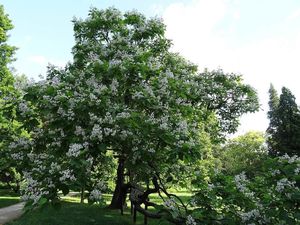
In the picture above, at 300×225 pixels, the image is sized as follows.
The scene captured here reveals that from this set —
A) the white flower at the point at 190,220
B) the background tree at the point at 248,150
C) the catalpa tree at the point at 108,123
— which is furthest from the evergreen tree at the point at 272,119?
the white flower at the point at 190,220

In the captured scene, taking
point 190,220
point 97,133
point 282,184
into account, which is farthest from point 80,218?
point 282,184

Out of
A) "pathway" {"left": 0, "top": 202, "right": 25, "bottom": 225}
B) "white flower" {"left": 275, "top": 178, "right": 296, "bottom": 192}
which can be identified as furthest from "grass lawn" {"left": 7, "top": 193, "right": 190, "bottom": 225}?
"white flower" {"left": 275, "top": 178, "right": 296, "bottom": 192}

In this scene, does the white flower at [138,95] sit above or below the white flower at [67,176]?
above

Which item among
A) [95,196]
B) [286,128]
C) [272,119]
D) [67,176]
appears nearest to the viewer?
[67,176]

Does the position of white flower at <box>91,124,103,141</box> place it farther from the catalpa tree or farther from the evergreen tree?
the evergreen tree

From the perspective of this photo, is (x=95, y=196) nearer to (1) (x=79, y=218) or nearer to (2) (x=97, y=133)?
(2) (x=97, y=133)

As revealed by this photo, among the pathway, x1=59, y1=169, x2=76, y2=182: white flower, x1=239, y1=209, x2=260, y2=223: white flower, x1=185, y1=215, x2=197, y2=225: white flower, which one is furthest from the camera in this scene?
the pathway

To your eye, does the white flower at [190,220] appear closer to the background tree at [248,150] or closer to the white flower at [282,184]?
the white flower at [282,184]

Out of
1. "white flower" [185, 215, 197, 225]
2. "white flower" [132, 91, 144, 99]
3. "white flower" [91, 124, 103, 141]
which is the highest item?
"white flower" [132, 91, 144, 99]

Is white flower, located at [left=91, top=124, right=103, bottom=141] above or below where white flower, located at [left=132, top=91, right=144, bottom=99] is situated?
below

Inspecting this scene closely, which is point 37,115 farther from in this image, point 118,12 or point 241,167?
point 241,167

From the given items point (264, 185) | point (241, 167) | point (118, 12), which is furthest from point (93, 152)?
point (241, 167)

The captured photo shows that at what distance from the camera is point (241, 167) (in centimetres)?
6538

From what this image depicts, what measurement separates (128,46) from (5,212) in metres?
14.7
